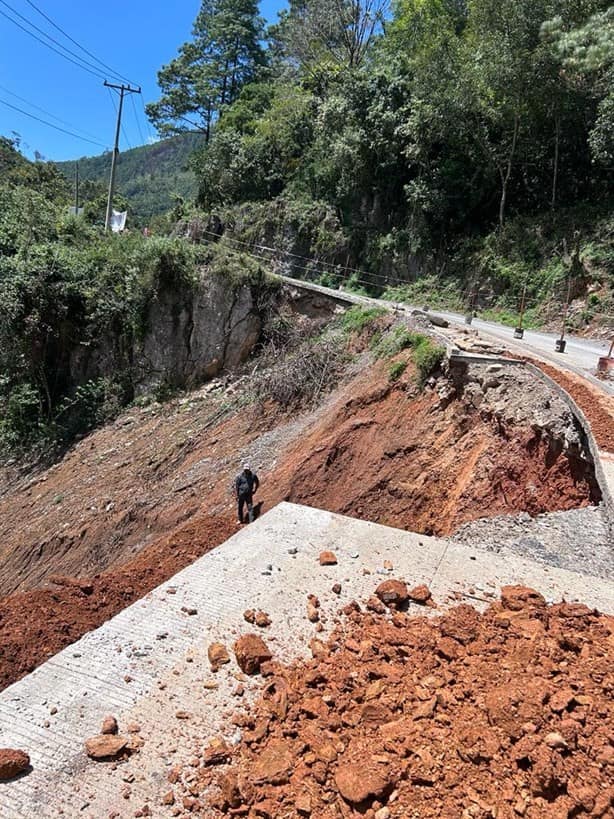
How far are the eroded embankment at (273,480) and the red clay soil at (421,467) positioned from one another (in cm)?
2

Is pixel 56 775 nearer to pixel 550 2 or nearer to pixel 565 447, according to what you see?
pixel 565 447

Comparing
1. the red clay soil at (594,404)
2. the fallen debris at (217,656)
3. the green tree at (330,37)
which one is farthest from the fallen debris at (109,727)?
the green tree at (330,37)

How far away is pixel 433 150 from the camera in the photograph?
20609mm

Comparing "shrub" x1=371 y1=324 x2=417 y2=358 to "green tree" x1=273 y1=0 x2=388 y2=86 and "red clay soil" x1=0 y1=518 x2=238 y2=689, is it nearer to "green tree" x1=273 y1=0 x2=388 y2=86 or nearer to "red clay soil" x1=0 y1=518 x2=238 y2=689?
"red clay soil" x1=0 y1=518 x2=238 y2=689

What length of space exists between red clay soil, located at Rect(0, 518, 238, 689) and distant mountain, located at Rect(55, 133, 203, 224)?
280ft

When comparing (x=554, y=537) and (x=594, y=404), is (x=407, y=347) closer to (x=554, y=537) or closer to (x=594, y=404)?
(x=594, y=404)

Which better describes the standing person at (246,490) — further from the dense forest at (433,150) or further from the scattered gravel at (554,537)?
the dense forest at (433,150)

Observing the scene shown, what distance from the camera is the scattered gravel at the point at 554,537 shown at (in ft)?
14.0

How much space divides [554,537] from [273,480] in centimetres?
469

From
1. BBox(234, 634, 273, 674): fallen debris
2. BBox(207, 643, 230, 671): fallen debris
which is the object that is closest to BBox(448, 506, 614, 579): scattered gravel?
BBox(234, 634, 273, 674): fallen debris

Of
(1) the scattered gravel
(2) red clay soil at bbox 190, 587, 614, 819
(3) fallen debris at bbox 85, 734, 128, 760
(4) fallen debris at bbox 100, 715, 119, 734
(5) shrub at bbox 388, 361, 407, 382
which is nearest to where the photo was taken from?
(2) red clay soil at bbox 190, 587, 614, 819

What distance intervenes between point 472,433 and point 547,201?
646 inches

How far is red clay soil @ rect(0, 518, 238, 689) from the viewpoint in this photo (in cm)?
384

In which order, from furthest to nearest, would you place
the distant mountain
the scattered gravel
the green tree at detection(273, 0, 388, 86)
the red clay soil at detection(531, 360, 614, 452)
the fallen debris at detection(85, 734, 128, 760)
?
the distant mountain
the green tree at detection(273, 0, 388, 86)
the red clay soil at detection(531, 360, 614, 452)
the scattered gravel
the fallen debris at detection(85, 734, 128, 760)
